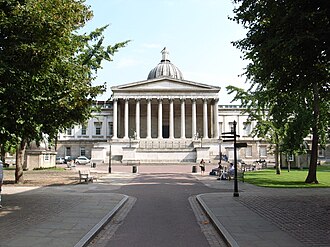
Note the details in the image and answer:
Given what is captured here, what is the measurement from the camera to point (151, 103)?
86.3m

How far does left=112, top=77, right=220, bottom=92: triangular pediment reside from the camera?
79812mm

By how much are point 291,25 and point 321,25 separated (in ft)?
3.06

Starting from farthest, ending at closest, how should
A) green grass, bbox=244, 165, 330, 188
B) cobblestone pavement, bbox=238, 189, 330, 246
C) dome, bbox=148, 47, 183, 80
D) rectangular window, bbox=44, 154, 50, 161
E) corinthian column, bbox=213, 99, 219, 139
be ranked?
dome, bbox=148, 47, 183, 80
corinthian column, bbox=213, 99, 219, 139
rectangular window, bbox=44, 154, 50, 161
green grass, bbox=244, 165, 330, 188
cobblestone pavement, bbox=238, 189, 330, 246

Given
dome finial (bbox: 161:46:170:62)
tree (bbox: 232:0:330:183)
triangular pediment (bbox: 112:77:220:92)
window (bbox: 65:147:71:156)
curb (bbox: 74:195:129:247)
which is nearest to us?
curb (bbox: 74:195:129:247)

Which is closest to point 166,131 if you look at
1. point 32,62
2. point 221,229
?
point 32,62

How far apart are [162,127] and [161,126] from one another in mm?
6634

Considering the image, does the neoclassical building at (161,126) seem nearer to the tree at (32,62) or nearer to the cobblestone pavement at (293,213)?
the cobblestone pavement at (293,213)

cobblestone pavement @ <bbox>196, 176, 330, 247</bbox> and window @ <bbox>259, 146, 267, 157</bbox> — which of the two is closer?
cobblestone pavement @ <bbox>196, 176, 330, 247</bbox>

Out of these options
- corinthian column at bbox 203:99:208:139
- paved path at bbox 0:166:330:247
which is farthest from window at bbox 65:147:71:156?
paved path at bbox 0:166:330:247

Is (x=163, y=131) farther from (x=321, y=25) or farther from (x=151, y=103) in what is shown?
(x=321, y=25)

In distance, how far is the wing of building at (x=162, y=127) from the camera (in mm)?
70375

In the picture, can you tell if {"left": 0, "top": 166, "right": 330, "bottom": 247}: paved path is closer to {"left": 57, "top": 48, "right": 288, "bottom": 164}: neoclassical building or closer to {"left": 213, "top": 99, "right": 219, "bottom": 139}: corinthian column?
{"left": 57, "top": 48, "right": 288, "bottom": 164}: neoclassical building

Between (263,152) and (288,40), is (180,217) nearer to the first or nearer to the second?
(288,40)

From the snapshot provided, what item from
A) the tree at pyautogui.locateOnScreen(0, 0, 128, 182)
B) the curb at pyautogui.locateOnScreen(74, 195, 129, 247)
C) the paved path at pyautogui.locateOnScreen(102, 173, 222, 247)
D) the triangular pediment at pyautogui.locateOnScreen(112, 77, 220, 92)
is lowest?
the paved path at pyautogui.locateOnScreen(102, 173, 222, 247)
